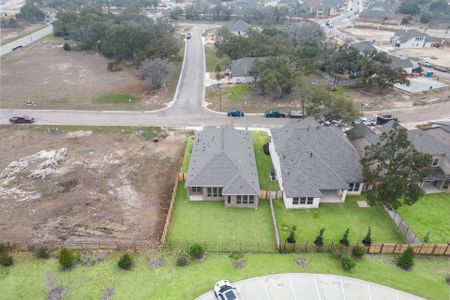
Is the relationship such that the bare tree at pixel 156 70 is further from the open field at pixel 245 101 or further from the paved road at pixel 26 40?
the paved road at pixel 26 40

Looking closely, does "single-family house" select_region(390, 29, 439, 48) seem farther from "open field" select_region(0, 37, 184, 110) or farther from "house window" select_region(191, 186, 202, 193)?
"house window" select_region(191, 186, 202, 193)

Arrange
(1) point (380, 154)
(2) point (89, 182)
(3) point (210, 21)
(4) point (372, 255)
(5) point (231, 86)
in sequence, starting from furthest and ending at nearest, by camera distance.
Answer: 1. (3) point (210, 21)
2. (5) point (231, 86)
3. (2) point (89, 182)
4. (1) point (380, 154)
5. (4) point (372, 255)

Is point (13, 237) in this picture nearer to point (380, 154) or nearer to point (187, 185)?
point (187, 185)

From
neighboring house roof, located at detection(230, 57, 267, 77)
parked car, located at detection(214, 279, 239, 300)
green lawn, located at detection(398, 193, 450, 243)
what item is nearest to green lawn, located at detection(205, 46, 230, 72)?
neighboring house roof, located at detection(230, 57, 267, 77)

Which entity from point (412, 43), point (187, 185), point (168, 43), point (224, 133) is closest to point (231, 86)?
point (168, 43)

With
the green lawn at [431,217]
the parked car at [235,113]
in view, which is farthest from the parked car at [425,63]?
the green lawn at [431,217]

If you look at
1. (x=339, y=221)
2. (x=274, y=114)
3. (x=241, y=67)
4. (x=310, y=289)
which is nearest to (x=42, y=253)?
(x=310, y=289)
